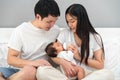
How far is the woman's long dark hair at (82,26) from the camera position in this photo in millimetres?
1708

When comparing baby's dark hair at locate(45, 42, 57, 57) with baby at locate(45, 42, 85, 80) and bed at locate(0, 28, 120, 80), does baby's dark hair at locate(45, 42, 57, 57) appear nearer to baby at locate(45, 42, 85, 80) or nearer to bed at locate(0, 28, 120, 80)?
baby at locate(45, 42, 85, 80)

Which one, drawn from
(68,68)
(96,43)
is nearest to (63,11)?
(96,43)

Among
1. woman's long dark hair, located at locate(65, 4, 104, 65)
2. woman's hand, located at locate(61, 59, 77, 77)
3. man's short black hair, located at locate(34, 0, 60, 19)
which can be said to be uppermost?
man's short black hair, located at locate(34, 0, 60, 19)

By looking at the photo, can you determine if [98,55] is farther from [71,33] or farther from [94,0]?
[94,0]

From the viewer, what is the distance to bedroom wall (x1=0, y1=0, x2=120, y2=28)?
7.26 ft

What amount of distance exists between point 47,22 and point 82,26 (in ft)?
0.81

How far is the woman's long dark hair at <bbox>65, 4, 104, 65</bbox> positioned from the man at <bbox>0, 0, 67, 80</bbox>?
0.37 ft

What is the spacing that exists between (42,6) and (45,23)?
4.8 inches

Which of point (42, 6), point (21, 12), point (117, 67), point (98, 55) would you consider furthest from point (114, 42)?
point (21, 12)

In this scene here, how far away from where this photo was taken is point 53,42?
69.1 inches

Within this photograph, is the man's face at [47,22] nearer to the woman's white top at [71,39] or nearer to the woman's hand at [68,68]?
the woman's white top at [71,39]

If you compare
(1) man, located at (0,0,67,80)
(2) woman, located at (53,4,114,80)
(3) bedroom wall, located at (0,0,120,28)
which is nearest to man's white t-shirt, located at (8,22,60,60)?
(1) man, located at (0,0,67,80)

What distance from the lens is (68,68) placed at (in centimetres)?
166

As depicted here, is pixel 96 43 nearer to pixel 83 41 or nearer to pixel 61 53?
pixel 83 41
